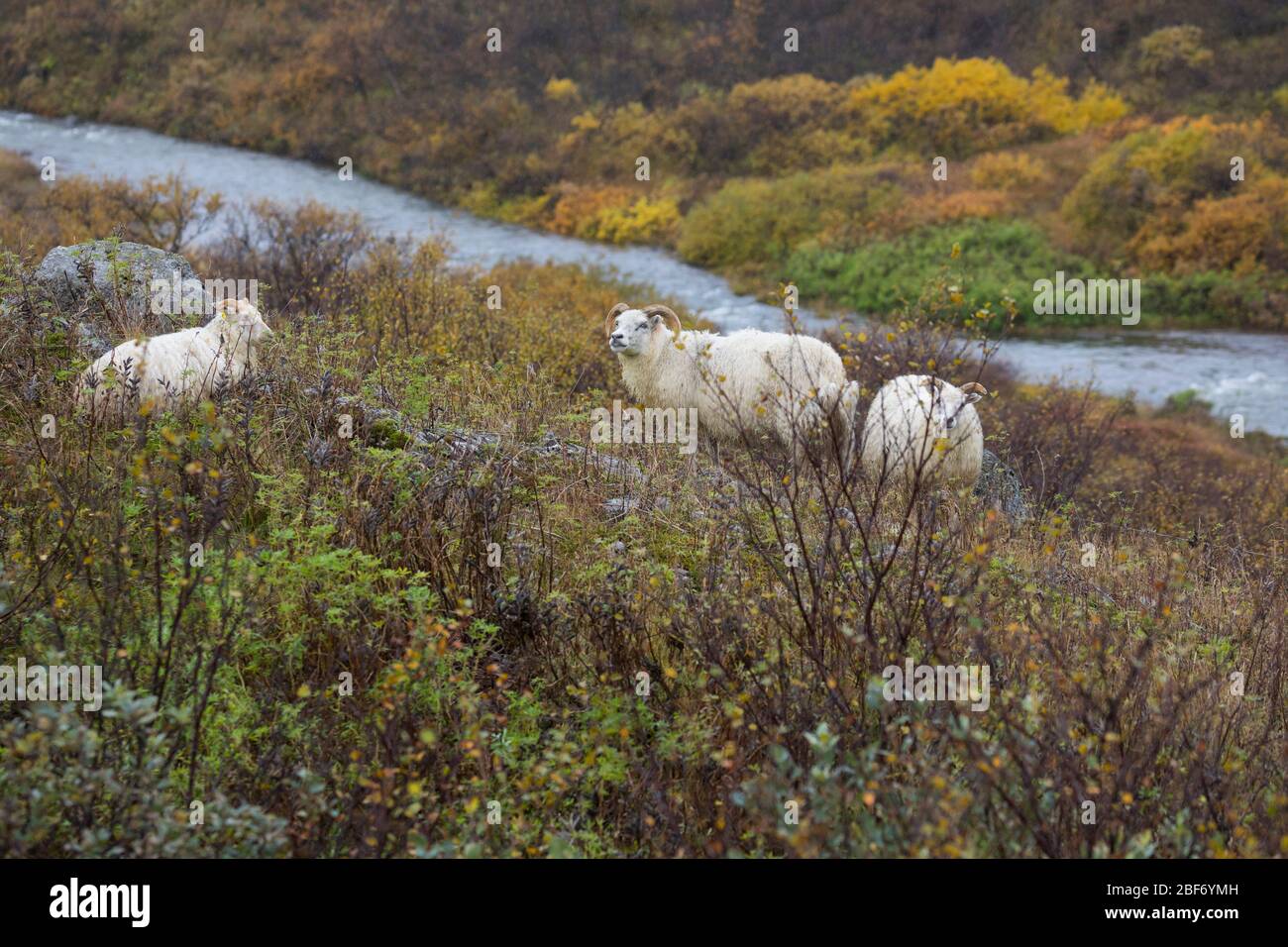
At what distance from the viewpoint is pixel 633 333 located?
7910mm

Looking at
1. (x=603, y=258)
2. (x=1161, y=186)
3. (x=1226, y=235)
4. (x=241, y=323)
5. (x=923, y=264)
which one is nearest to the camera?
(x=241, y=323)

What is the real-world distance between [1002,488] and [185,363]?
5597 mm

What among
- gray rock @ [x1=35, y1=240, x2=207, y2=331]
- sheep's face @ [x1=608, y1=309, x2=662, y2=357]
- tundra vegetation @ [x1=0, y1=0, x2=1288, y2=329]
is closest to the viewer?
gray rock @ [x1=35, y1=240, x2=207, y2=331]

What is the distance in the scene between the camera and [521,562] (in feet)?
15.4

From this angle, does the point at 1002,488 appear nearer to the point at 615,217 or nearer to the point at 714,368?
the point at 714,368

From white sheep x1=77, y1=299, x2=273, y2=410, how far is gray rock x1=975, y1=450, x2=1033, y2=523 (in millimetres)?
4861

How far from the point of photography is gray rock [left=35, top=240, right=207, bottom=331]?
715cm

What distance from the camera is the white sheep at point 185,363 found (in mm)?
5527

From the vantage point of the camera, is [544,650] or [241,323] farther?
[241,323]

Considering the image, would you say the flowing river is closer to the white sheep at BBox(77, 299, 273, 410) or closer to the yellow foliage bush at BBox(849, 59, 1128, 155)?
the yellow foliage bush at BBox(849, 59, 1128, 155)

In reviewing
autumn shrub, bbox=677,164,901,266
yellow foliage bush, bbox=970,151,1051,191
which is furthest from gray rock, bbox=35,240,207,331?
yellow foliage bush, bbox=970,151,1051,191

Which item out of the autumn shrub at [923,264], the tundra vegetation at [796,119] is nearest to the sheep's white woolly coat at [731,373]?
the tundra vegetation at [796,119]

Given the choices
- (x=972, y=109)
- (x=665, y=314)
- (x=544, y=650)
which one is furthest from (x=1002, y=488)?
(x=972, y=109)

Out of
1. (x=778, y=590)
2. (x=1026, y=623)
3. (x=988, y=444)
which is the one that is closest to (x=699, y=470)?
(x=778, y=590)
